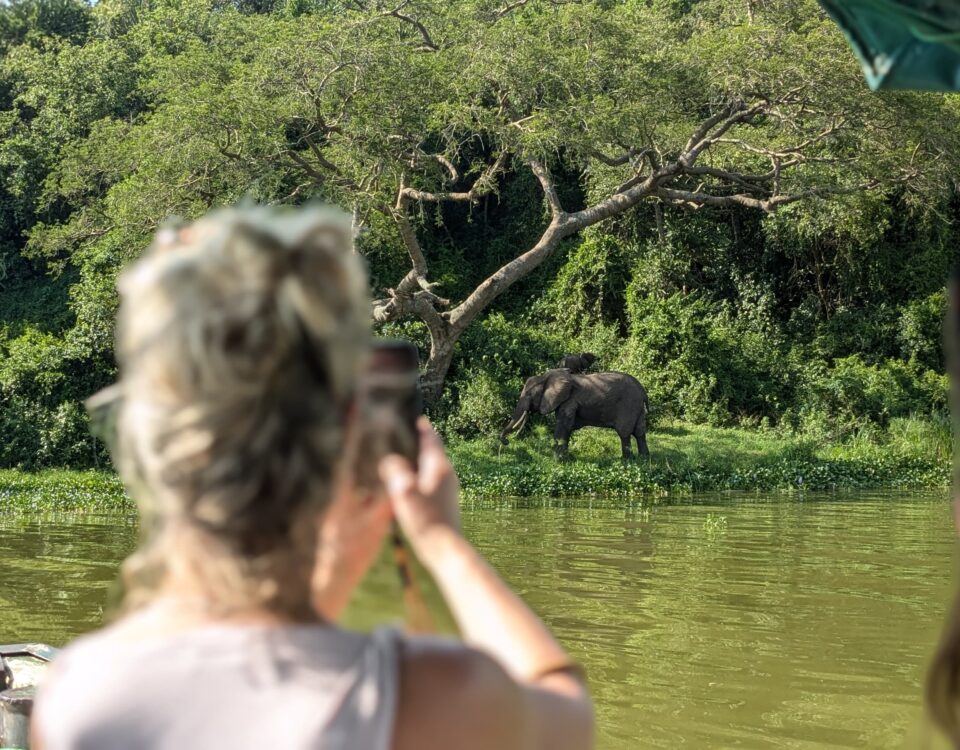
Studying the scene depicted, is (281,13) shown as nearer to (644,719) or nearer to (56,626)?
(56,626)

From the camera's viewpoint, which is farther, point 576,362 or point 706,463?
point 576,362

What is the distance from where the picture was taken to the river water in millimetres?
6062

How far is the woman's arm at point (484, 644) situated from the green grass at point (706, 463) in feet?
46.6

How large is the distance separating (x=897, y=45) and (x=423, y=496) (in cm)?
120

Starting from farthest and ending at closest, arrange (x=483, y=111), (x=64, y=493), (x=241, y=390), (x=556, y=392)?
(x=556, y=392)
(x=483, y=111)
(x=64, y=493)
(x=241, y=390)

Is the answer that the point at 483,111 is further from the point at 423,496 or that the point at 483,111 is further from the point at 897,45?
the point at 423,496

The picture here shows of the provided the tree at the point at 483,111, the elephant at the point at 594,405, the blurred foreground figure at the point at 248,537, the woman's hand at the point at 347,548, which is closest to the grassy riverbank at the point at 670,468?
the elephant at the point at 594,405

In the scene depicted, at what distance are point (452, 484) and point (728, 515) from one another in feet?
41.1

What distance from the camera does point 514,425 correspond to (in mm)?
18922

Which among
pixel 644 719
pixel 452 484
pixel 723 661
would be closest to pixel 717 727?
pixel 644 719

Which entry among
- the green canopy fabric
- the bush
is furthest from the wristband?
the bush

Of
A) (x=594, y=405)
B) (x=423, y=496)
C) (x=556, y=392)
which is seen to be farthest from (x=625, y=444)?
(x=423, y=496)

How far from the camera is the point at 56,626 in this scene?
7.94m

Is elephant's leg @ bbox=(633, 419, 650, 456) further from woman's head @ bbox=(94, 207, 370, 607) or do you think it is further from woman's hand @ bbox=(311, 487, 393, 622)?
woman's head @ bbox=(94, 207, 370, 607)
